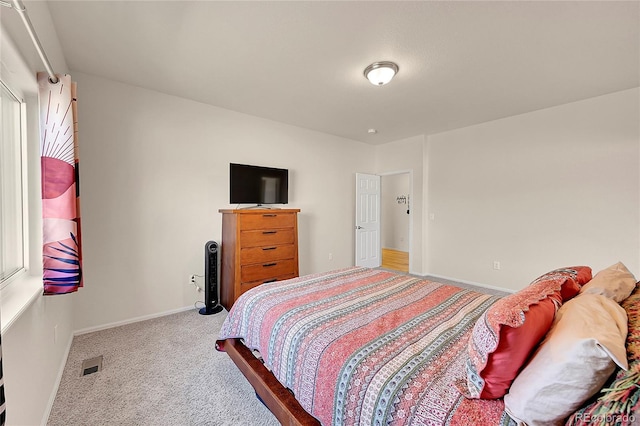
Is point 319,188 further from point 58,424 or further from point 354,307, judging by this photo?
point 58,424

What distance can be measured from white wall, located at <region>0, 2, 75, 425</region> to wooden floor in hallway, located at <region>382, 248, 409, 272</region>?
4961 millimetres

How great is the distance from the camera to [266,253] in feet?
10.8

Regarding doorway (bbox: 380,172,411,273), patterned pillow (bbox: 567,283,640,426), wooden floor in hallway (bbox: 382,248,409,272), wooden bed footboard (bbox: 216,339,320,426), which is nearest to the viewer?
patterned pillow (bbox: 567,283,640,426)

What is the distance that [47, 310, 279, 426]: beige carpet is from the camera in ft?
5.16

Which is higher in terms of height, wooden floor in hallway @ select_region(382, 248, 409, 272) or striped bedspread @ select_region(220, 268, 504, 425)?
striped bedspread @ select_region(220, 268, 504, 425)

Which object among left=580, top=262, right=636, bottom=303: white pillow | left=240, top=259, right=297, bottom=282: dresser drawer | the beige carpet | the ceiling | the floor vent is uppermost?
the ceiling

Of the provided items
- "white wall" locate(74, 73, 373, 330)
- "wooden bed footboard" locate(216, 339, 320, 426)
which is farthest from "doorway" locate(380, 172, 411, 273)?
"wooden bed footboard" locate(216, 339, 320, 426)

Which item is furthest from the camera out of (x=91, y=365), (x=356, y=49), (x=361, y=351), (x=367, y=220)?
(x=367, y=220)

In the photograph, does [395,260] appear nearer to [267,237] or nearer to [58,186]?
[267,237]

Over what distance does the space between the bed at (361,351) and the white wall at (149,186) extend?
1568 millimetres

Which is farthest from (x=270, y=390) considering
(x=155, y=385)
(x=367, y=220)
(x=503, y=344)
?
(x=367, y=220)

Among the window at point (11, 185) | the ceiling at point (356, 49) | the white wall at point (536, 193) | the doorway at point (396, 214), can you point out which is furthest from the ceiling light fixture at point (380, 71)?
the doorway at point (396, 214)

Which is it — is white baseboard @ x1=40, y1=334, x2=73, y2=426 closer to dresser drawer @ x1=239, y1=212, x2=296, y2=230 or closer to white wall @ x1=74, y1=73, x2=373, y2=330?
white wall @ x1=74, y1=73, x2=373, y2=330

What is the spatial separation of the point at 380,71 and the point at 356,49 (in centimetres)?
35
